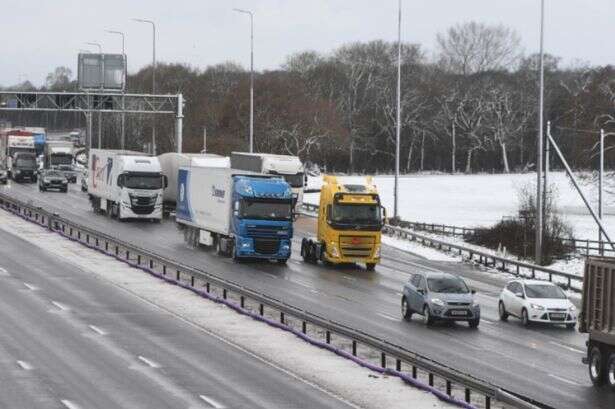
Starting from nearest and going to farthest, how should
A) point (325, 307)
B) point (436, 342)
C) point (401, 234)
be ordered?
point (436, 342) → point (325, 307) → point (401, 234)

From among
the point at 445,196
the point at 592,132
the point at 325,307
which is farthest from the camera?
the point at 445,196

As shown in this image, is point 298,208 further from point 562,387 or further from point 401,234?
point 562,387

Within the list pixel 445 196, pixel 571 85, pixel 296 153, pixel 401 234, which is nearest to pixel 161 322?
pixel 401 234

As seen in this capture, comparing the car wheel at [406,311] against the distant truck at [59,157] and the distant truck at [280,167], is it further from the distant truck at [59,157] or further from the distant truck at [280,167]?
the distant truck at [59,157]

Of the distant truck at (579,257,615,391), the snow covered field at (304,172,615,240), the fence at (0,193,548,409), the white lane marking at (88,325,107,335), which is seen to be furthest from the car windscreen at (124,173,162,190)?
the distant truck at (579,257,615,391)

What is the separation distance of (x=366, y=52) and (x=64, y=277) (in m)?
137

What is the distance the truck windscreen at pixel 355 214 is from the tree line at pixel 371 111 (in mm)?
70864

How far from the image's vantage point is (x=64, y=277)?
44.2 metres

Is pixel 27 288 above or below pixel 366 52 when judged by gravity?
below

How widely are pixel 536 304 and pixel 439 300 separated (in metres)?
3.15

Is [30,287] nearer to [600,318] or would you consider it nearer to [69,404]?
[69,404]

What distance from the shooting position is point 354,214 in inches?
1984

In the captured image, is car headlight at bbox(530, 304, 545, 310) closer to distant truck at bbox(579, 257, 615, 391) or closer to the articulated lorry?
distant truck at bbox(579, 257, 615, 391)

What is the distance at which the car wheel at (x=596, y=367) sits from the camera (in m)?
25.7
